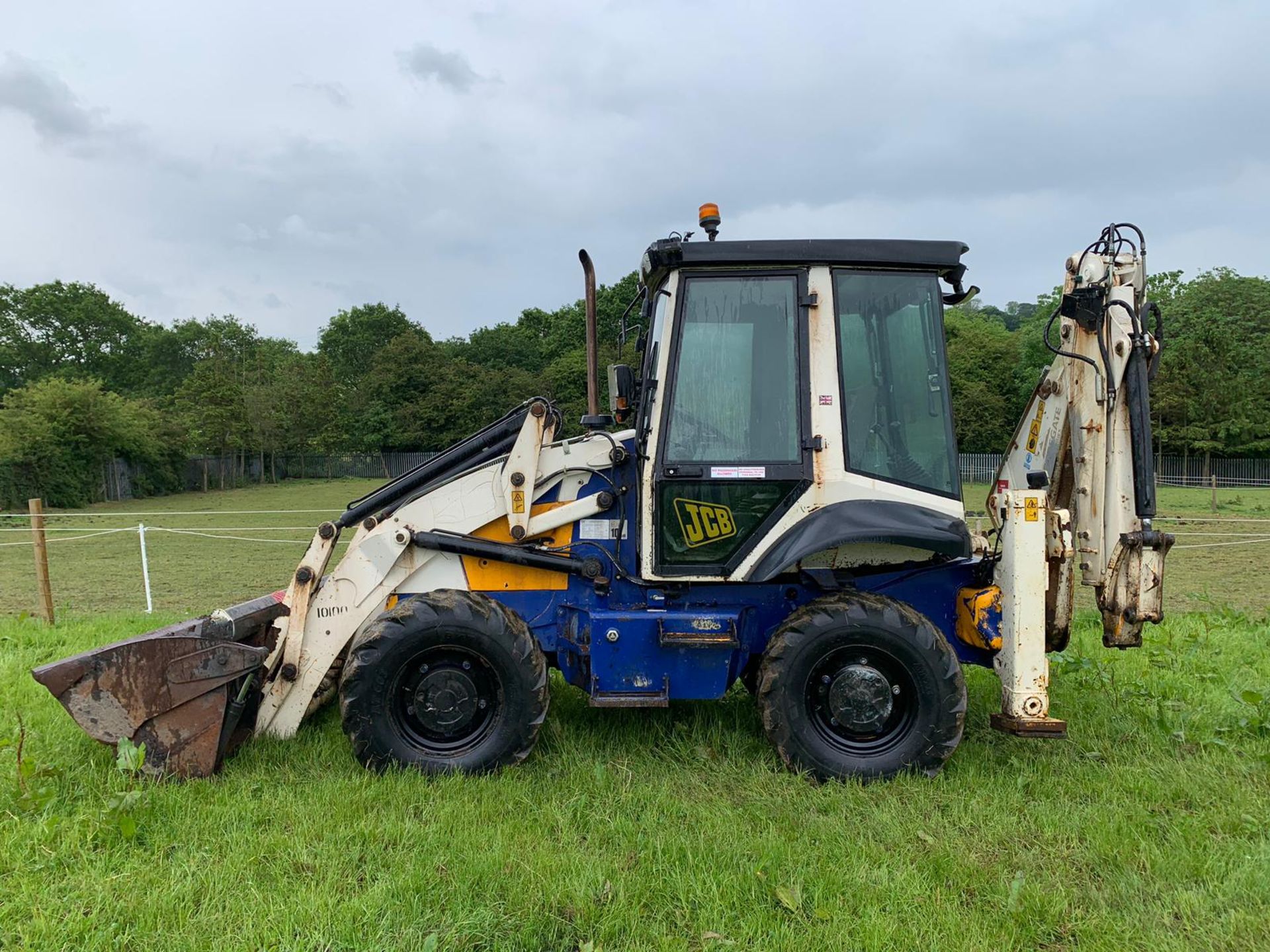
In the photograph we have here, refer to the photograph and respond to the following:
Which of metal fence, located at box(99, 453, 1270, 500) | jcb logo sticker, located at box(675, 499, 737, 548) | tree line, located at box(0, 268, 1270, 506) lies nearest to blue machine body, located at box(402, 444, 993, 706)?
jcb logo sticker, located at box(675, 499, 737, 548)

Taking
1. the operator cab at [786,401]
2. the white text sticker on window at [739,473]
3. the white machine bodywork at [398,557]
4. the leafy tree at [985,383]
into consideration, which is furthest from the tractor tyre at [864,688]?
the leafy tree at [985,383]

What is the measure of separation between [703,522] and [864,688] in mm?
1128

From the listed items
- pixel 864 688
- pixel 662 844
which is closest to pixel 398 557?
pixel 662 844

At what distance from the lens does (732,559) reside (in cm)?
421

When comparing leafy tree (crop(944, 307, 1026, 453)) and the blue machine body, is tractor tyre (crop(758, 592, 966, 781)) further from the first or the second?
leafy tree (crop(944, 307, 1026, 453))

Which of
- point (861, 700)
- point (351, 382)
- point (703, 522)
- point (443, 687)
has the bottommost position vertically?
point (861, 700)

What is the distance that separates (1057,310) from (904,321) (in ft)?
3.32

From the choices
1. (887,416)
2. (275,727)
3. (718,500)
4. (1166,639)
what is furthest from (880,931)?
(1166,639)

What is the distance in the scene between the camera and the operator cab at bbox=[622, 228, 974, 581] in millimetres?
4137

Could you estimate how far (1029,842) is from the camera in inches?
136

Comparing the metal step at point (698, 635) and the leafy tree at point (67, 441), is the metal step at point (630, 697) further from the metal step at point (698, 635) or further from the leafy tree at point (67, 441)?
the leafy tree at point (67, 441)

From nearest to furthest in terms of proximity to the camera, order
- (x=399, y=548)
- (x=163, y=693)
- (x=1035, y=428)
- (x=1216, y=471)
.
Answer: (x=163, y=693), (x=399, y=548), (x=1035, y=428), (x=1216, y=471)

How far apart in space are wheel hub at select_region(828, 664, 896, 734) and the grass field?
1.00ft

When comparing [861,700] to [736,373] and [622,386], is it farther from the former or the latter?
[622,386]
